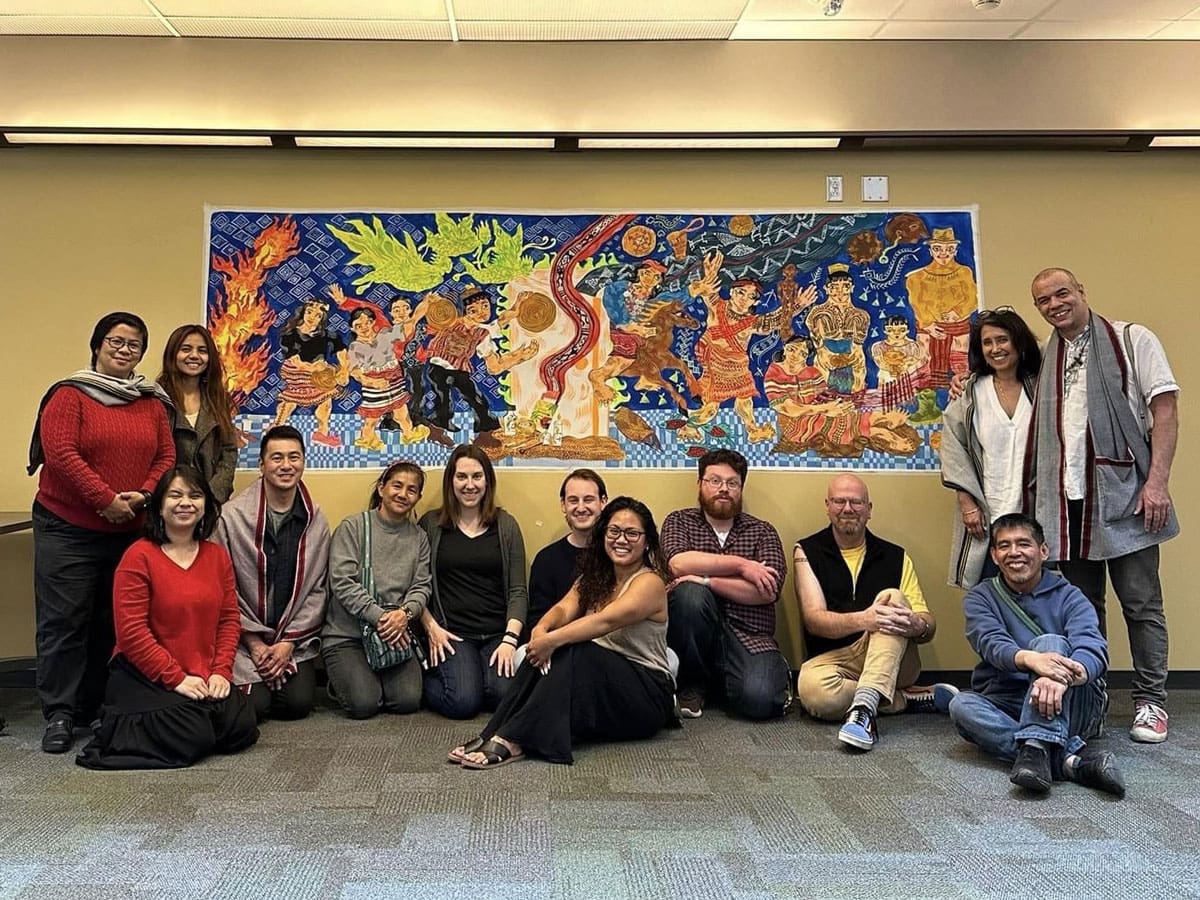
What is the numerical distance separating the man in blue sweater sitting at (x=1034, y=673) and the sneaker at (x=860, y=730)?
10.1 inches

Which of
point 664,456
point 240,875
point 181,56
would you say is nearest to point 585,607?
point 664,456

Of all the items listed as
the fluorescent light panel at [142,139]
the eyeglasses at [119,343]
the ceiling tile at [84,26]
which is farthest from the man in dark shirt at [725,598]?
the ceiling tile at [84,26]

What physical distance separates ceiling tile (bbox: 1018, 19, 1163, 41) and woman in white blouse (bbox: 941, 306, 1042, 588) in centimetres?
132

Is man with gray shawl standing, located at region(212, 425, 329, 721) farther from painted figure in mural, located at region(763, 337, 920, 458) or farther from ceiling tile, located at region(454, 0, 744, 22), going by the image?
painted figure in mural, located at region(763, 337, 920, 458)

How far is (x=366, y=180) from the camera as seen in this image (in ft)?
→ 13.4

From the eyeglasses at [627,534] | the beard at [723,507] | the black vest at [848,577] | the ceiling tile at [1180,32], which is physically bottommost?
the black vest at [848,577]

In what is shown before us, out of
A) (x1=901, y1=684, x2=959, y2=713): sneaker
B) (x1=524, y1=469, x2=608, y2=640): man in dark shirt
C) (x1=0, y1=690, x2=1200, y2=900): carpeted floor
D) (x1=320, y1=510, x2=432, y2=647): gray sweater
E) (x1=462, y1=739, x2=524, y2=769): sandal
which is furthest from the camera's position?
(x1=524, y1=469, x2=608, y2=640): man in dark shirt

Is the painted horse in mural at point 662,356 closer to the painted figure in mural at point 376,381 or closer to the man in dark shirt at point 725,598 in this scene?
the man in dark shirt at point 725,598

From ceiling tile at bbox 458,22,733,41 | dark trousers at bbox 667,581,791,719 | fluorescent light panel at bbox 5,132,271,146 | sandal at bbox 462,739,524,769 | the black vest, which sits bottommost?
sandal at bbox 462,739,524,769

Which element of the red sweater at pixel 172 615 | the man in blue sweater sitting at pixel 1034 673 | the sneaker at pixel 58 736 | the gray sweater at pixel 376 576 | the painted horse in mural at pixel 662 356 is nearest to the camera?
the man in blue sweater sitting at pixel 1034 673

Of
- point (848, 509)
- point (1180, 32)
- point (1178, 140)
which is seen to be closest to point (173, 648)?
point (848, 509)

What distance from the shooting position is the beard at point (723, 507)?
3723mm

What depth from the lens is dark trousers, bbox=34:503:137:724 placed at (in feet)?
10.3

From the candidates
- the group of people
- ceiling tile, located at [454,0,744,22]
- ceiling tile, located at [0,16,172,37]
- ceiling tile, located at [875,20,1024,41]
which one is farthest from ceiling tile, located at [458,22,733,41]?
the group of people
